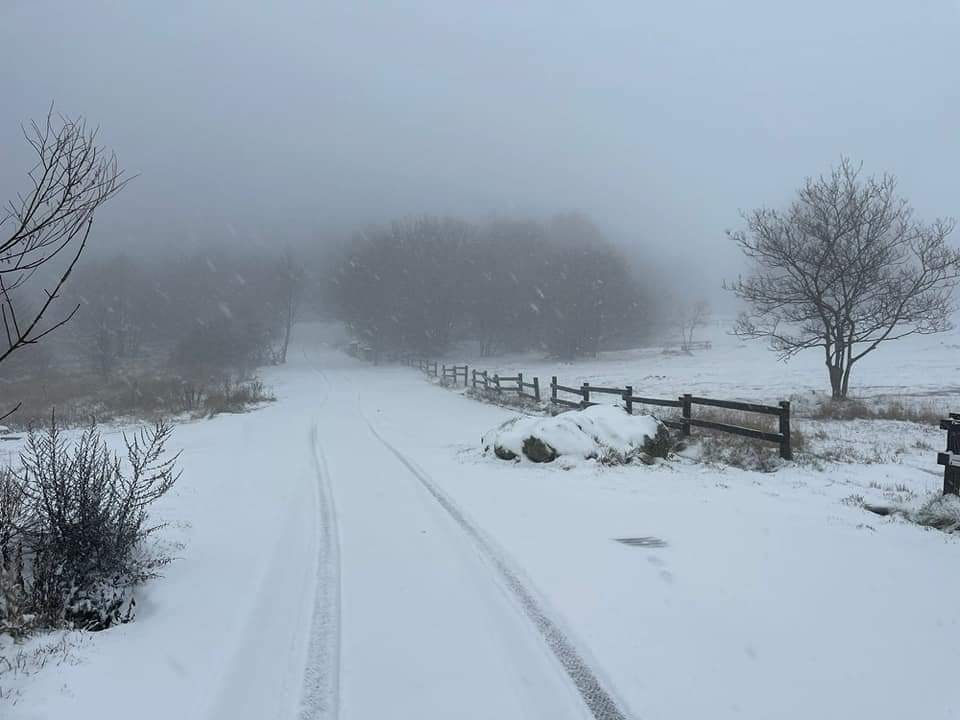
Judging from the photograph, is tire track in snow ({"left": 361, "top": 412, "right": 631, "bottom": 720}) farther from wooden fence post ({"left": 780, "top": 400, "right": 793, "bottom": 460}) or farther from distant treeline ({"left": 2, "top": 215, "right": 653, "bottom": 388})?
distant treeline ({"left": 2, "top": 215, "right": 653, "bottom": 388})

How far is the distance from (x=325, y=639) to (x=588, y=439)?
282 inches

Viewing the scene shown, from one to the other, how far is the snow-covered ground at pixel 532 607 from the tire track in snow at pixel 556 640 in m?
0.02

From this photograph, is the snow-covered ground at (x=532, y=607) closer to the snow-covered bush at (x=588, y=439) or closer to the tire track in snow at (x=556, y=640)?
the tire track in snow at (x=556, y=640)

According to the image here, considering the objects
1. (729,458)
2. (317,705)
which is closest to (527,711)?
(317,705)

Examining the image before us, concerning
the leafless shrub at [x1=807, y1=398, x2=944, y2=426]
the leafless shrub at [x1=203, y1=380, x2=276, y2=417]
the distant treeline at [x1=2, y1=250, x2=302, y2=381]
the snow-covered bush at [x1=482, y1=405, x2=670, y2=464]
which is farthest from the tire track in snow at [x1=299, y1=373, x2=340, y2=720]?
the distant treeline at [x1=2, y1=250, x2=302, y2=381]

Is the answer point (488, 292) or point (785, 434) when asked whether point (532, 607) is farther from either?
point (488, 292)

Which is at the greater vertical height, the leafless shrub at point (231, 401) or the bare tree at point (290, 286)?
the bare tree at point (290, 286)

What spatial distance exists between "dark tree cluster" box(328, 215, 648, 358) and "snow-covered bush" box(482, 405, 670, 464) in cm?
4666

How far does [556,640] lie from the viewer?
3779 millimetres

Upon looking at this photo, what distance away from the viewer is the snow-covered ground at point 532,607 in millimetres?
3172

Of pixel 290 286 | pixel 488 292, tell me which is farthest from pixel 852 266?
pixel 290 286

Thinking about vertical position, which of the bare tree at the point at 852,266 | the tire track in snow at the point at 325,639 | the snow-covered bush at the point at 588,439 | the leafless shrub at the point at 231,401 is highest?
the bare tree at the point at 852,266

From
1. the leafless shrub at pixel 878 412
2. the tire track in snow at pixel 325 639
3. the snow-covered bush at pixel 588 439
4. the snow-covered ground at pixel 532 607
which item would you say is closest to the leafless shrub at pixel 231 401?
the snow-covered ground at pixel 532 607

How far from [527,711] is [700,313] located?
274ft
